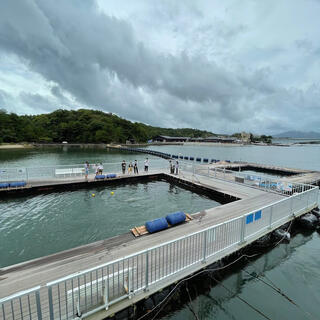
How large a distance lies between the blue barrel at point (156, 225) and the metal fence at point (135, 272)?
1.28 metres

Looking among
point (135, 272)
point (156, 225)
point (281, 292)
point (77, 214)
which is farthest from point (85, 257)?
point (281, 292)

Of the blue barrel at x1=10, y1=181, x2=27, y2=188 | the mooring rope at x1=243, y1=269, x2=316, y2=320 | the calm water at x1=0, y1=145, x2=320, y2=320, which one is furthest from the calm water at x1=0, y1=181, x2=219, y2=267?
the mooring rope at x1=243, y1=269, x2=316, y2=320

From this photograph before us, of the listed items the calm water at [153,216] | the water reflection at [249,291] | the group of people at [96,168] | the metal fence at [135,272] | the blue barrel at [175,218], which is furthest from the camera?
the group of people at [96,168]

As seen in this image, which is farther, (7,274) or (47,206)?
(47,206)

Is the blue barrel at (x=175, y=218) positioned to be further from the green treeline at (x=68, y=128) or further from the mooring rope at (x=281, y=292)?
the green treeline at (x=68, y=128)

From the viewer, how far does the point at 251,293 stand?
→ 5684mm

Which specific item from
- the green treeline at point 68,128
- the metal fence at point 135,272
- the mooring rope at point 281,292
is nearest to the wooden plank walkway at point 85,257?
the metal fence at point 135,272

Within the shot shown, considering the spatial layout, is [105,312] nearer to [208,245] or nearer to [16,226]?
[208,245]

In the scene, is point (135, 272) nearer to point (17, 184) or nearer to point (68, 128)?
point (17, 184)

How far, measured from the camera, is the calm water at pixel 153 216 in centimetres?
518

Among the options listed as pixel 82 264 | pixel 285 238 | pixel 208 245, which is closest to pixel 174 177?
pixel 285 238

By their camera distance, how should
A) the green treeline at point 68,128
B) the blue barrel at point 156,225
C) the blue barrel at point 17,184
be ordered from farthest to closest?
the green treeline at point 68,128, the blue barrel at point 17,184, the blue barrel at point 156,225

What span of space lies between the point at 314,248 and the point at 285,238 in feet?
4.01

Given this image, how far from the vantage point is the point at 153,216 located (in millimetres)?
10766
